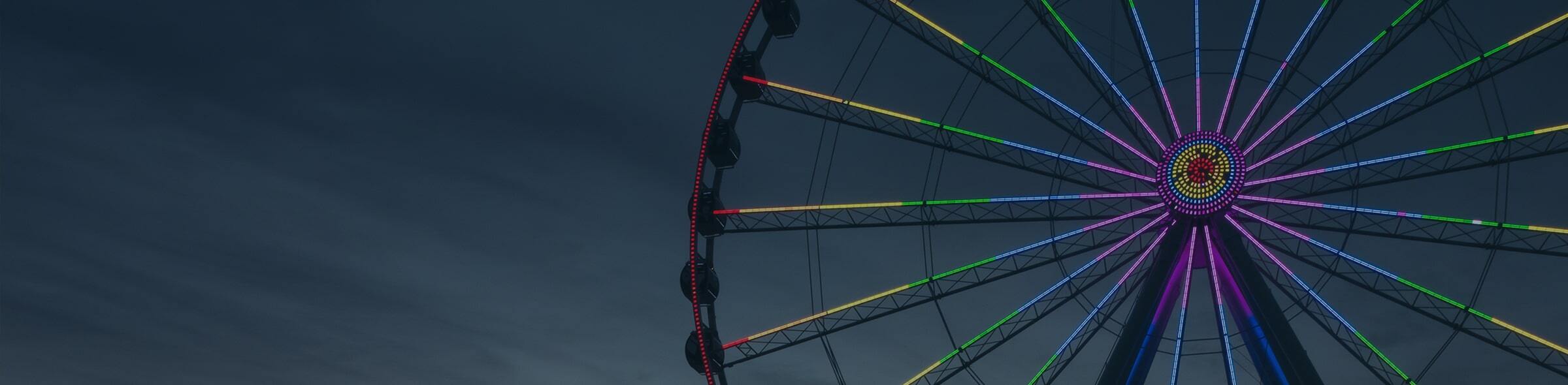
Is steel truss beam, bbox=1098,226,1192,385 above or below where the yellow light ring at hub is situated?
below

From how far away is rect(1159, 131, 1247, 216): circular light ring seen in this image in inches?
1077

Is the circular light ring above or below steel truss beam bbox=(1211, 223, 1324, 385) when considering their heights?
above

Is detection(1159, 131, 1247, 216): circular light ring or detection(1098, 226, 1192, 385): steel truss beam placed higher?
detection(1159, 131, 1247, 216): circular light ring

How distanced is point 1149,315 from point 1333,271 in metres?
3.75

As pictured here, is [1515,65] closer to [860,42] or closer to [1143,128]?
[1143,128]

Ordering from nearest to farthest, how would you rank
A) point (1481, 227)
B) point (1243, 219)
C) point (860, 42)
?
point (1481, 227) < point (1243, 219) < point (860, 42)

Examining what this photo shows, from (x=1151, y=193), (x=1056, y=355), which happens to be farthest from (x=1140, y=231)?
(x=1056, y=355)

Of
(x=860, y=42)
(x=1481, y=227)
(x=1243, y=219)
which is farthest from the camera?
(x=860, y=42)

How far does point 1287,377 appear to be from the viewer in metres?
Answer: 26.4

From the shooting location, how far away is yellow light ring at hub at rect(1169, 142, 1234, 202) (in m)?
27.4

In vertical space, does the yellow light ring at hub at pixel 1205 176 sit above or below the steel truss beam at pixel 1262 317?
above

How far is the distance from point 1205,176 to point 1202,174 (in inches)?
2.7

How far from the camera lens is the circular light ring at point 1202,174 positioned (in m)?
27.3

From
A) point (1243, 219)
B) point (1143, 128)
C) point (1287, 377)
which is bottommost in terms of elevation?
point (1287, 377)
